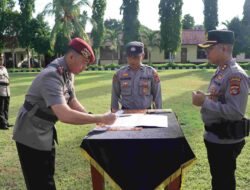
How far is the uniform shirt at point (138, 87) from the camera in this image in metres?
4.93

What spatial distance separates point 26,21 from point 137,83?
42209mm

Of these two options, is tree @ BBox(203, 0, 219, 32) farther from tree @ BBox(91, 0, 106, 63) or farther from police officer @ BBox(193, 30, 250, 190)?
police officer @ BBox(193, 30, 250, 190)

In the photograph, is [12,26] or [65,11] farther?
[12,26]

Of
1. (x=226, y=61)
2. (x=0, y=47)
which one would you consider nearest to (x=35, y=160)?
(x=226, y=61)

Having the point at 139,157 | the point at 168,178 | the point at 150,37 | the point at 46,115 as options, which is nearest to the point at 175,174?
the point at 168,178

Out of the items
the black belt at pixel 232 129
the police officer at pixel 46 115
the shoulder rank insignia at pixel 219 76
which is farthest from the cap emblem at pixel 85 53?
the black belt at pixel 232 129

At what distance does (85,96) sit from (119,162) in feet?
38.2

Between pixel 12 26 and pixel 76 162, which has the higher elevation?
pixel 12 26

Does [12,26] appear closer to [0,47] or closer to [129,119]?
[0,47]

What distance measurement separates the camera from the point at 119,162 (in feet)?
9.94

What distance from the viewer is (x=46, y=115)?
3.14 m

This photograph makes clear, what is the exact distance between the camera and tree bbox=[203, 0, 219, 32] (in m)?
43.1

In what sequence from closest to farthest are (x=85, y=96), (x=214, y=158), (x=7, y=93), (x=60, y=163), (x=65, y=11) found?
1. (x=214, y=158)
2. (x=60, y=163)
3. (x=7, y=93)
4. (x=85, y=96)
5. (x=65, y=11)

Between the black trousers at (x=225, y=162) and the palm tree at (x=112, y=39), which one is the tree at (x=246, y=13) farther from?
the black trousers at (x=225, y=162)
